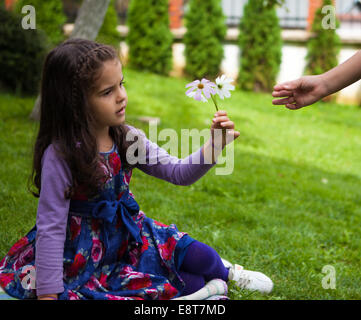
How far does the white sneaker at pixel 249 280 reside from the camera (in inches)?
92.6

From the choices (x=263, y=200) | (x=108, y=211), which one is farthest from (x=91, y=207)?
(x=263, y=200)

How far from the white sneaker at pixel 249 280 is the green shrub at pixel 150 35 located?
8318 mm

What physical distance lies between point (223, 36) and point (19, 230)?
842 cm

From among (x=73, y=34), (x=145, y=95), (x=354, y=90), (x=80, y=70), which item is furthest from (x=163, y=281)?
(x=354, y=90)

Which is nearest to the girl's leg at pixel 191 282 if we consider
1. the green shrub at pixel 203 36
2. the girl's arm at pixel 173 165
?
the girl's arm at pixel 173 165

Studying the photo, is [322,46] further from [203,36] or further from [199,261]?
[199,261]

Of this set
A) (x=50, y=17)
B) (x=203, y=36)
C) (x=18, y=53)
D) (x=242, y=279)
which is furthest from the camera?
(x=203, y=36)

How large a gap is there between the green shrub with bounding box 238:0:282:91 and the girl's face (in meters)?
8.32

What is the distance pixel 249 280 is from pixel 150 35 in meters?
8.49

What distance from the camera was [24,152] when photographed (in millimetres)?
4367

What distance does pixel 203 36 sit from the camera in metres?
10.1

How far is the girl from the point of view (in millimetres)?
1867

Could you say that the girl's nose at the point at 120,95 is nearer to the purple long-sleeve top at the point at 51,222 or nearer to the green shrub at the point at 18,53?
the purple long-sleeve top at the point at 51,222

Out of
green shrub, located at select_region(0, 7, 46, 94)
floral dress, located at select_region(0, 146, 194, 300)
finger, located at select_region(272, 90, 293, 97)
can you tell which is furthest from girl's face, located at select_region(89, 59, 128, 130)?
green shrub, located at select_region(0, 7, 46, 94)
